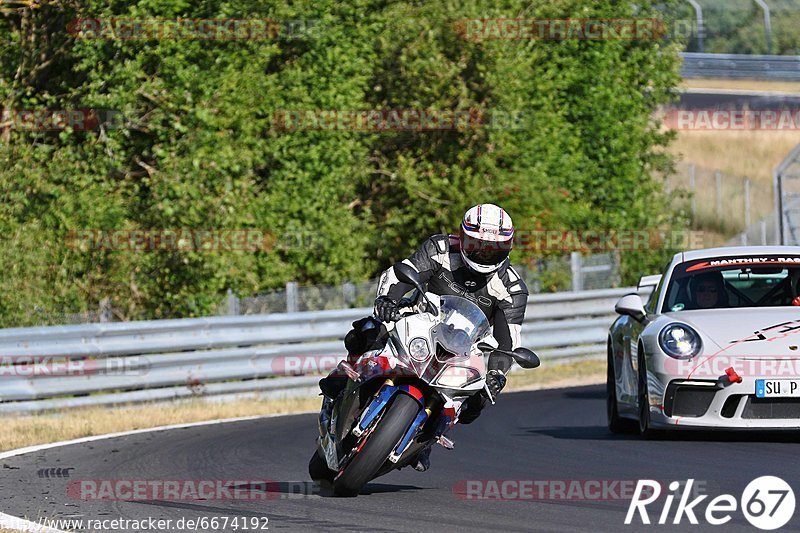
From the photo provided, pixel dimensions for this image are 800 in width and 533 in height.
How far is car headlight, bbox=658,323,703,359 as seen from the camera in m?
10.5

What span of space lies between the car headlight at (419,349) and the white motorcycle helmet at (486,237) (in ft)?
2.44

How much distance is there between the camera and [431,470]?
31.4 ft

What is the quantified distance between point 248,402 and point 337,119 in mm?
9562

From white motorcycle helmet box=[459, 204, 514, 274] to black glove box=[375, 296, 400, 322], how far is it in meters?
0.58

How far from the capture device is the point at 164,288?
21.1m

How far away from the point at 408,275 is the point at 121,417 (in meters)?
7.15

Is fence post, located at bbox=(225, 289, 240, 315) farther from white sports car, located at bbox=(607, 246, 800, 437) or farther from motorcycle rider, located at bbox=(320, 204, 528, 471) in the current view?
motorcycle rider, located at bbox=(320, 204, 528, 471)

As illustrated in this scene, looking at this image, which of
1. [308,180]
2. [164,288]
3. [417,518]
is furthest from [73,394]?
[308,180]

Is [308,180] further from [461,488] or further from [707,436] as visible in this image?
[461,488]

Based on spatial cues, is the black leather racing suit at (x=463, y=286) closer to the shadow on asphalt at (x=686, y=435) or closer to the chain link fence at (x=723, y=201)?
the shadow on asphalt at (x=686, y=435)

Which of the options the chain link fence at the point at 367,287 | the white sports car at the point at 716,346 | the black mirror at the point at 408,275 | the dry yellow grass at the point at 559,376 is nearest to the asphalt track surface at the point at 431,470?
the white sports car at the point at 716,346

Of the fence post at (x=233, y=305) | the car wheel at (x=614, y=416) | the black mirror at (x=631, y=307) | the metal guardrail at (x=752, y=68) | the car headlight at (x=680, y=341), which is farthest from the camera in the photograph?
the metal guardrail at (x=752, y=68)

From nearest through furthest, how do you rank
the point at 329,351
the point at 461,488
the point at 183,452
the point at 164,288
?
the point at 461,488 → the point at 183,452 → the point at 329,351 → the point at 164,288

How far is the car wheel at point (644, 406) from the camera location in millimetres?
10969
